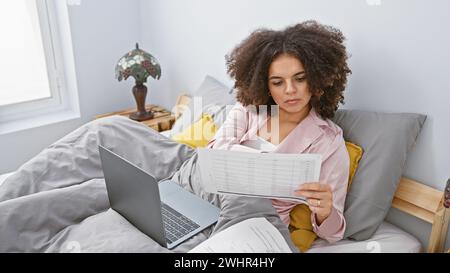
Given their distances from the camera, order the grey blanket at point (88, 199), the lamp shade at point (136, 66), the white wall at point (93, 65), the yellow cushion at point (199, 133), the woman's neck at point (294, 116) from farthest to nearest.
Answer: the white wall at point (93, 65)
the lamp shade at point (136, 66)
the yellow cushion at point (199, 133)
the woman's neck at point (294, 116)
the grey blanket at point (88, 199)

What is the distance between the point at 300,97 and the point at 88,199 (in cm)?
65

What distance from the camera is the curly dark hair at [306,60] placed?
3.69 ft

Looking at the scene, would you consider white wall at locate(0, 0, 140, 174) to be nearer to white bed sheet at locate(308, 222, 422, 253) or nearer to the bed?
the bed

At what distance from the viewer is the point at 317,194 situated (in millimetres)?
979

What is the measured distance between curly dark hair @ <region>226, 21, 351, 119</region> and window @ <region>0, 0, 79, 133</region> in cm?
120

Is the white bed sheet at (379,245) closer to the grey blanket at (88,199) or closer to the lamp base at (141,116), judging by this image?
the grey blanket at (88,199)

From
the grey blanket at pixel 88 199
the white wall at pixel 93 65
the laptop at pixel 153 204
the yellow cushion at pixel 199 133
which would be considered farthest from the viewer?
the white wall at pixel 93 65

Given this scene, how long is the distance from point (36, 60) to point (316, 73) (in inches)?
62.8

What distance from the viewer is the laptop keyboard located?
3.59 feet

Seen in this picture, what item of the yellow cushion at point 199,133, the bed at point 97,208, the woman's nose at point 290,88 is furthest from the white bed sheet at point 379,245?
the yellow cushion at point 199,133

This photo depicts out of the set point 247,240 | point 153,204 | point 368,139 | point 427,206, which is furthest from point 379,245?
point 153,204

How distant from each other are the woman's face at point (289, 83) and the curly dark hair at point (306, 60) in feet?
0.05

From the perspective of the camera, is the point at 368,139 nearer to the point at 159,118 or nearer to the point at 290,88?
the point at 290,88

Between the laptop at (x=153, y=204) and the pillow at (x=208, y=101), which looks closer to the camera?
the laptop at (x=153, y=204)
